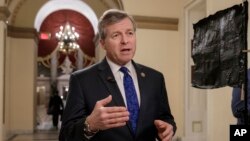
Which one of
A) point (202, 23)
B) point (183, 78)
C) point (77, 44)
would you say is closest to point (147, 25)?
point (183, 78)

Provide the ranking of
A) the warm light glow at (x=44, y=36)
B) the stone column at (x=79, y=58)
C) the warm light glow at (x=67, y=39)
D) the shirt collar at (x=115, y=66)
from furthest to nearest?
the stone column at (x=79, y=58), the warm light glow at (x=44, y=36), the warm light glow at (x=67, y=39), the shirt collar at (x=115, y=66)

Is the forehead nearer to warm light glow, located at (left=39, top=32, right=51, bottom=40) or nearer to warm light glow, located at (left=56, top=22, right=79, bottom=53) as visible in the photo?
warm light glow, located at (left=56, top=22, right=79, bottom=53)

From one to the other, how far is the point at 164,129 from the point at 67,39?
14.8 metres

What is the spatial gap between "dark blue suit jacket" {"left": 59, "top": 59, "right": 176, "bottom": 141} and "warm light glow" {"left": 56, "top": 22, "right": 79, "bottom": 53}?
14464 mm

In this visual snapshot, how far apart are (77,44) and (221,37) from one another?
15124mm

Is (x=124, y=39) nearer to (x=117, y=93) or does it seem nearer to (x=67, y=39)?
(x=117, y=93)

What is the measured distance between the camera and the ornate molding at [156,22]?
28.4ft

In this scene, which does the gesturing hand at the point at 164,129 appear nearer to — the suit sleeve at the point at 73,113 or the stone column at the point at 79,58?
the suit sleeve at the point at 73,113

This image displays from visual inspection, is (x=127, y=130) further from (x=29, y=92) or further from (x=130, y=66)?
(x=29, y=92)

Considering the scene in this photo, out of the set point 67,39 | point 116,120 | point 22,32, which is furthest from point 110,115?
point 67,39

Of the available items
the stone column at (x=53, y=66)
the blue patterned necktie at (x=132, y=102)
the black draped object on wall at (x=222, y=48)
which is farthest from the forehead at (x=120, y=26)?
the stone column at (x=53, y=66)

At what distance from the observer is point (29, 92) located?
12.6m

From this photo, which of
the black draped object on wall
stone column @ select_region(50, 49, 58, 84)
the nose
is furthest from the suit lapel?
stone column @ select_region(50, 49, 58, 84)

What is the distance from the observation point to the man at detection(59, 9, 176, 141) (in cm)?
206
